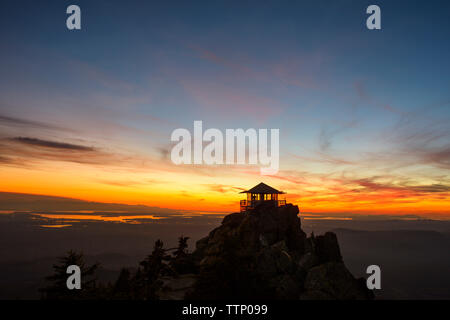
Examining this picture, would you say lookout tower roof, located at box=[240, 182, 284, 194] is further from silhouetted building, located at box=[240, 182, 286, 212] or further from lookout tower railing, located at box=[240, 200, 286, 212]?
lookout tower railing, located at box=[240, 200, 286, 212]

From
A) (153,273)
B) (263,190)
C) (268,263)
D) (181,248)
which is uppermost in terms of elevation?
(263,190)

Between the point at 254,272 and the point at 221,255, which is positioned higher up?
the point at 221,255

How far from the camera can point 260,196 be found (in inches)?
2041

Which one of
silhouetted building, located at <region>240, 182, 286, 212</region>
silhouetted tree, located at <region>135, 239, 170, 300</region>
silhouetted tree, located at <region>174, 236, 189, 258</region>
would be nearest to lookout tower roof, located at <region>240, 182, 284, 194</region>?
silhouetted building, located at <region>240, 182, 286, 212</region>

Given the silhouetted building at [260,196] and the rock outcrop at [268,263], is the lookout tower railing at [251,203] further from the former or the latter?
the rock outcrop at [268,263]

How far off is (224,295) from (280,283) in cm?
1409

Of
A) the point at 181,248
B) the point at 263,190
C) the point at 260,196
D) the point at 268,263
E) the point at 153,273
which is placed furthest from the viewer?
the point at 260,196

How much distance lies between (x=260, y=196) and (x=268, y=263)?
43.1 feet

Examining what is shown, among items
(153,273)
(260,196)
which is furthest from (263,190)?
(153,273)

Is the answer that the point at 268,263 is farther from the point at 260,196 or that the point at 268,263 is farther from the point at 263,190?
the point at 263,190

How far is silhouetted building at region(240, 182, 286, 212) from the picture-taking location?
50.9 metres
